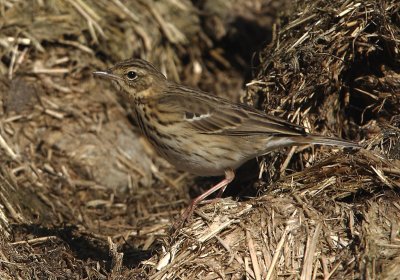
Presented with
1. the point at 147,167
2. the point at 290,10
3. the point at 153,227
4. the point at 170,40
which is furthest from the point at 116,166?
the point at 290,10

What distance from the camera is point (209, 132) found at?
298 inches

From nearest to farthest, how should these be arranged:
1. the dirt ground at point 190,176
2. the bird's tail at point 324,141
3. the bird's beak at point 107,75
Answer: the dirt ground at point 190,176 → the bird's tail at point 324,141 → the bird's beak at point 107,75

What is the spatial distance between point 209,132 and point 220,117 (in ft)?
0.72

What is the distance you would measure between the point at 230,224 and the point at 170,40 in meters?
4.84

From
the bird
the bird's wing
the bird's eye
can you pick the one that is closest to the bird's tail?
the bird

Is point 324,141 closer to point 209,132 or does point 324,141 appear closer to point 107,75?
point 209,132

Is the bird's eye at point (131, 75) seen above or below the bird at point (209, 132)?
above

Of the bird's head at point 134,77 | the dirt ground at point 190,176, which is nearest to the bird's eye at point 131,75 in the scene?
the bird's head at point 134,77

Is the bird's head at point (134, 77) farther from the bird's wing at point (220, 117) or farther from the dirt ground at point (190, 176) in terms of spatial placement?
the dirt ground at point (190, 176)

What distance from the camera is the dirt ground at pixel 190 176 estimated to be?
20.9 ft

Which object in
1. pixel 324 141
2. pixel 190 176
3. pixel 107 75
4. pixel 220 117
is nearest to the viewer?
pixel 324 141

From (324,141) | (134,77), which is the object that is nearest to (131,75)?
(134,77)

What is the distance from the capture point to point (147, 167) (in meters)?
9.93

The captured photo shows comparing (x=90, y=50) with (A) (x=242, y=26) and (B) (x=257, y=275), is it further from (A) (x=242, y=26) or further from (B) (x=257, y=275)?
(B) (x=257, y=275)
